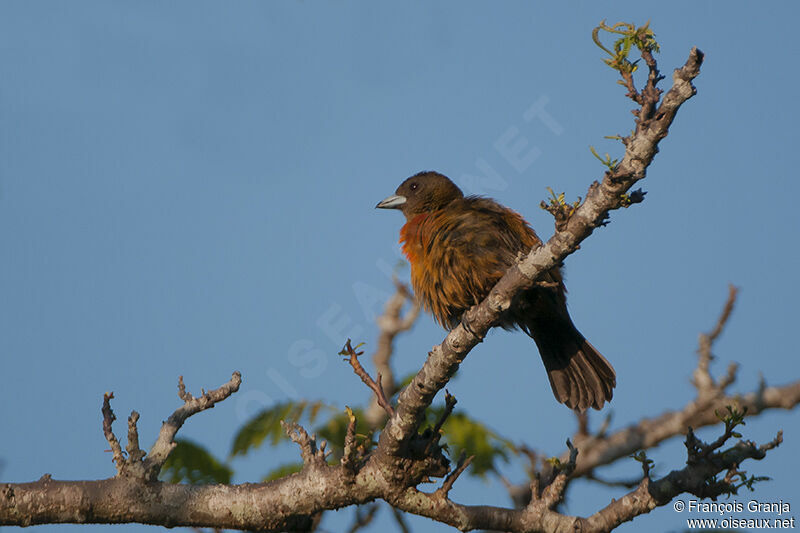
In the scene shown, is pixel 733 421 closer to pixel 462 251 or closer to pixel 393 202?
pixel 462 251

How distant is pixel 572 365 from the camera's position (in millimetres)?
5309

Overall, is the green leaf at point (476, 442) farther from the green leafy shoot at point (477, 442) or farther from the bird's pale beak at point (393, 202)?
the bird's pale beak at point (393, 202)

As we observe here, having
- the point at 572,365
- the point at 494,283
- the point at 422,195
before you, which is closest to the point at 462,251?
the point at 494,283

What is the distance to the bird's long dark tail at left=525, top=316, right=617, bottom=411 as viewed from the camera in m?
5.24

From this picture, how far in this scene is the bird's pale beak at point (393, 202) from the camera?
6.30 metres

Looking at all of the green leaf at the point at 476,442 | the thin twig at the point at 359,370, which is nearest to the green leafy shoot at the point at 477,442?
the green leaf at the point at 476,442

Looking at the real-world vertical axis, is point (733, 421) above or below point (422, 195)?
below

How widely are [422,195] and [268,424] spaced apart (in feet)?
6.61

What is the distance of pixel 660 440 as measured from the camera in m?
6.09

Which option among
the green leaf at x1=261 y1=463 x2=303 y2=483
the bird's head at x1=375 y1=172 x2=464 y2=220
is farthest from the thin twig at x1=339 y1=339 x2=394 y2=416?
the bird's head at x1=375 y1=172 x2=464 y2=220

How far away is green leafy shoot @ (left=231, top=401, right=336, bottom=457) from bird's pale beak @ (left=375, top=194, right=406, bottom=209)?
1769mm

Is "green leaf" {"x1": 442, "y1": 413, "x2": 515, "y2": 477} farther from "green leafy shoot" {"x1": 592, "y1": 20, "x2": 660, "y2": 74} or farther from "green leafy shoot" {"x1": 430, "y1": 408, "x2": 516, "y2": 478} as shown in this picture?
"green leafy shoot" {"x1": 592, "y1": 20, "x2": 660, "y2": 74}

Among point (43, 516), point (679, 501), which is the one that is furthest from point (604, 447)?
point (43, 516)

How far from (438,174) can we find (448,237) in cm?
134
